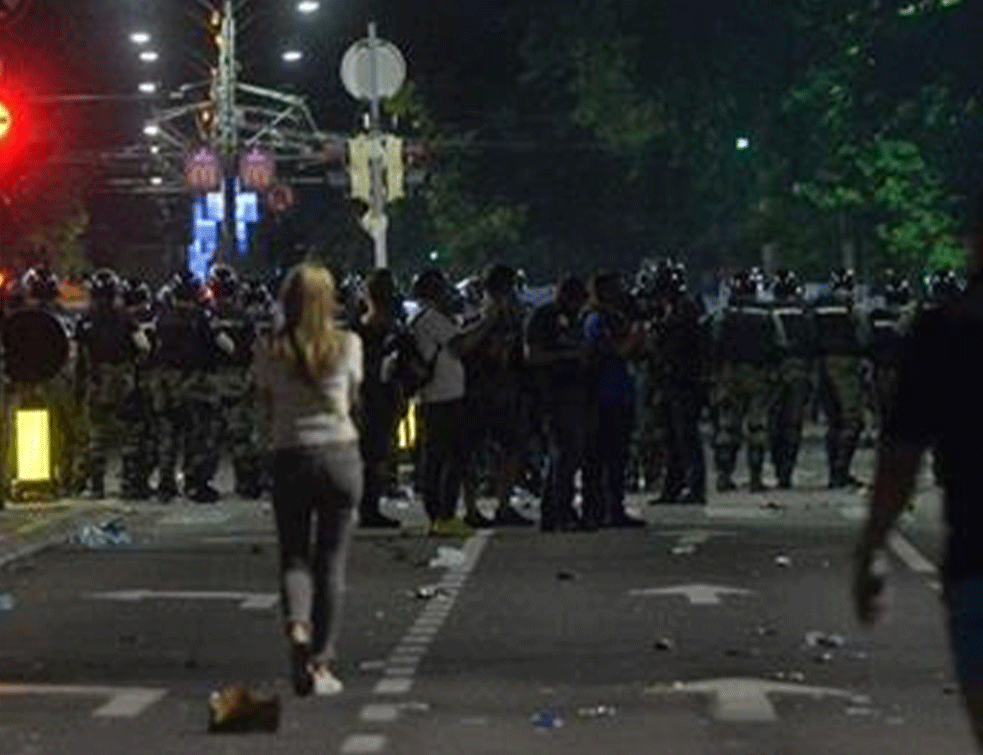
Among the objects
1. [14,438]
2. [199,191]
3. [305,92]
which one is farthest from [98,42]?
[14,438]

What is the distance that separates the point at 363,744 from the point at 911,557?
391 inches

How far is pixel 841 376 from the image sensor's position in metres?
30.3

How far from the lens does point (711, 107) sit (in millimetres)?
70562

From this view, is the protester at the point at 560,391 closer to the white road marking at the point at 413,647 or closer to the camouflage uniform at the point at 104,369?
the white road marking at the point at 413,647

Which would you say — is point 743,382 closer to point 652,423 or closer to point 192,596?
point 652,423

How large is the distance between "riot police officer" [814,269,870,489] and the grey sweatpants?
15.1 metres

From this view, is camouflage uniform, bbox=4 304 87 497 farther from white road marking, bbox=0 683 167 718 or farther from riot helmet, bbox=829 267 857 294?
white road marking, bbox=0 683 167 718

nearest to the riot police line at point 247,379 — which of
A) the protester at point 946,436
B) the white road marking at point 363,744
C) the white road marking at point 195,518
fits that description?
the white road marking at point 195,518

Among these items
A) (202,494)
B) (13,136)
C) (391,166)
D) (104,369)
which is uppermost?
(391,166)

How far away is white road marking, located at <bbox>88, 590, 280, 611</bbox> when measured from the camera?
1933 centimetres

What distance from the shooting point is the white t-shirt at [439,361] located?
77.9 ft

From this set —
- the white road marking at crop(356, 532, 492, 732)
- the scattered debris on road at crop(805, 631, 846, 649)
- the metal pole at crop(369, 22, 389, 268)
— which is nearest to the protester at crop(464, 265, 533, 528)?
the white road marking at crop(356, 532, 492, 732)

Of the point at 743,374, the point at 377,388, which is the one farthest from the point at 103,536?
the point at 743,374

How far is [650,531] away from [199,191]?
4890cm
